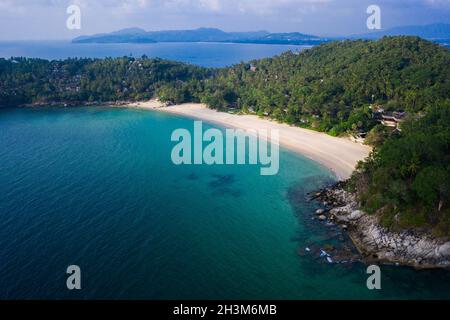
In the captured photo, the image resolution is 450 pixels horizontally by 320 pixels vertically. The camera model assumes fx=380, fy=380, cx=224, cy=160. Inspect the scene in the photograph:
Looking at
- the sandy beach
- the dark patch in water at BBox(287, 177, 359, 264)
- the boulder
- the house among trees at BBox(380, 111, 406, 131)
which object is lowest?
the dark patch in water at BBox(287, 177, 359, 264)

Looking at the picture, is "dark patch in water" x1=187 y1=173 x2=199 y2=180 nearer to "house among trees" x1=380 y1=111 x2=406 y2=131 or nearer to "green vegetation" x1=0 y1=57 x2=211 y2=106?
"house among trees" x1=380 y1=111 x2=406 y2=131

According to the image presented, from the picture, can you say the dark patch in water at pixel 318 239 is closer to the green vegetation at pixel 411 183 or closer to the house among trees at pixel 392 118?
the green vegetation at pixel 411 183

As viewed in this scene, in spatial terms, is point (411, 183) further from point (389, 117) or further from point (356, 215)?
point (389, 117)

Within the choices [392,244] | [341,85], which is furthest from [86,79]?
[392,244]

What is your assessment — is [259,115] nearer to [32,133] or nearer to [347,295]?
[32,133]

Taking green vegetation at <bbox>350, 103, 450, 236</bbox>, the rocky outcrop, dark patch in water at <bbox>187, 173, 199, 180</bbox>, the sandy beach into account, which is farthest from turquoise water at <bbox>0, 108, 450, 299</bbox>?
green vegetation at <bbox>350, 103, 450, 236</bbox>
